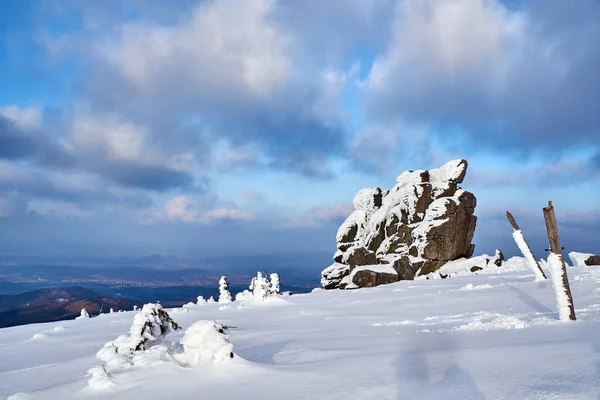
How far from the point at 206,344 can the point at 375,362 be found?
3171mm

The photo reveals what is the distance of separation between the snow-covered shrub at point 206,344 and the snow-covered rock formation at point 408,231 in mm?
35422

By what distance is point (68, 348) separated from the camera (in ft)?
44.0

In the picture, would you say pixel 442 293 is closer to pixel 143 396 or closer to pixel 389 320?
pixel 389 320

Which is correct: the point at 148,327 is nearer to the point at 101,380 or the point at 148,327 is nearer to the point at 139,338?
Answer: the point at 139,338

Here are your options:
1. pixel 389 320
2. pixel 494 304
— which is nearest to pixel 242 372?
pixel 389 320

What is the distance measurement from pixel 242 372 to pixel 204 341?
1.00 m

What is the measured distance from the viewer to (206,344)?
741cm

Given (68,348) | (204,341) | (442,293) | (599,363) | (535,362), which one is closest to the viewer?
(599,363)

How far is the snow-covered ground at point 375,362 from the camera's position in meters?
5.56

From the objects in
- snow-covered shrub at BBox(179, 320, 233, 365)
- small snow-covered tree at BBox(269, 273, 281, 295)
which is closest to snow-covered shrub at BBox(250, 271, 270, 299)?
small snow-covered tree at BBox(269, 273, 281, 295)

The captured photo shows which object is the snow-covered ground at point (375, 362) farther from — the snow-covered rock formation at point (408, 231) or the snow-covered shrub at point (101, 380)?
the snow-covered rock formation at point (408, 231)

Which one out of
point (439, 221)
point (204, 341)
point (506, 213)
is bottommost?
point (204, 341)

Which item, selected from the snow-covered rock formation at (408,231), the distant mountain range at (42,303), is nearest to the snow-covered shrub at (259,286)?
the snow-covered rock formation at (408,231)

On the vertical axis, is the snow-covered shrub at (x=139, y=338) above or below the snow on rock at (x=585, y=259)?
below
